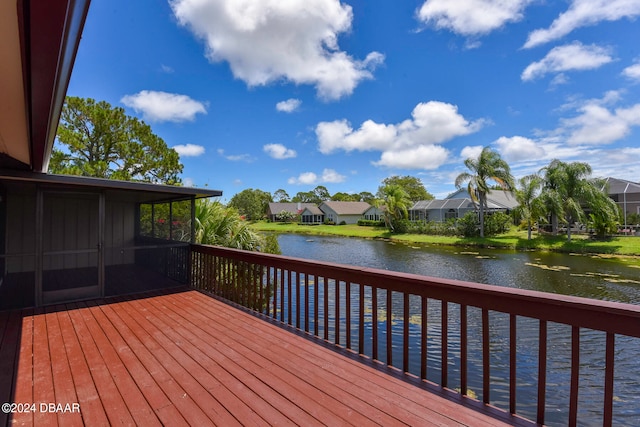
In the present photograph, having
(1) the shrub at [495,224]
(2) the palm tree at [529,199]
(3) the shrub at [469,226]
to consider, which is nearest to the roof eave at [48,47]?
(2) the palm tree at [529,199]

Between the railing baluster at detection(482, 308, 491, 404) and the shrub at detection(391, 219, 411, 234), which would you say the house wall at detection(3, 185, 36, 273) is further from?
the shrub at detection(391, 219, 411, 234)

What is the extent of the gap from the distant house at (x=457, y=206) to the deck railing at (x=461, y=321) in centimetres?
2280

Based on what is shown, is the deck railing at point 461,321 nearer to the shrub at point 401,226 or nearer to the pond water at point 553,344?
the pond water at point 553,344

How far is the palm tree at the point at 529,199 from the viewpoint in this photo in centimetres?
1797

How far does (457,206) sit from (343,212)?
17.7 metres

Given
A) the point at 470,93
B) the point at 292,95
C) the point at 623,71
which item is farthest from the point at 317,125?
the point at 623,71

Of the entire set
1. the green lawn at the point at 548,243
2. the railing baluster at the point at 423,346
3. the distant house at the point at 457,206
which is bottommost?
the green lawn at the point at 548,243

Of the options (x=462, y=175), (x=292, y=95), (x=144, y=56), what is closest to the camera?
(x=144, y=56)

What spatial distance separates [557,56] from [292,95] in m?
12.0

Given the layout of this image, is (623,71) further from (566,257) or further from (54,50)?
(54,50)

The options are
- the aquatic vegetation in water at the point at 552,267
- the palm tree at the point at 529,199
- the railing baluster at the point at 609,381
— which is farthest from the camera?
the palm tree at the point at 529,199

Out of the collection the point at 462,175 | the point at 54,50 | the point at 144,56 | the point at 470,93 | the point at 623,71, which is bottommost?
the point at 54,50

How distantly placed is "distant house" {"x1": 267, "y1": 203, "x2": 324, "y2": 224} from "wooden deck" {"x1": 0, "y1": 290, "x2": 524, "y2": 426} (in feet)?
142

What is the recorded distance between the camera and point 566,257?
14.8 metres
